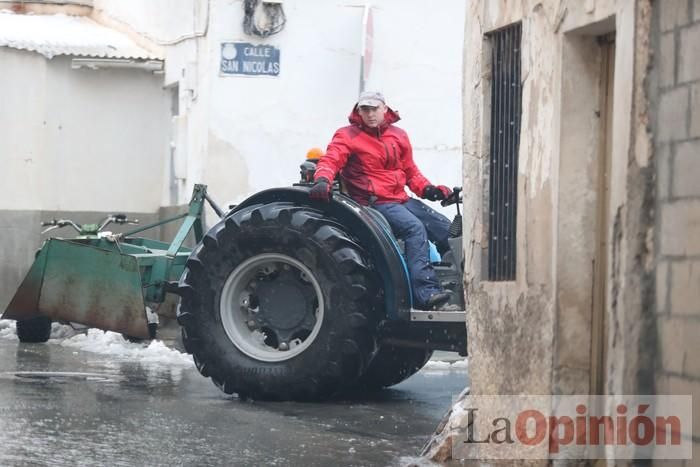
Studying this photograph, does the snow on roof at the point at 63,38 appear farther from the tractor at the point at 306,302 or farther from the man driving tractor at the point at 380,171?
the man driving tractor at the point at 380,171

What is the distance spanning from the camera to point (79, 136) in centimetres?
1709

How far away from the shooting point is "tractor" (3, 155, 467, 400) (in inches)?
396

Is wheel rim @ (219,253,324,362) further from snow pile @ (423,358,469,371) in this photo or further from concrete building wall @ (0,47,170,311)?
concrete building wall @ (0,47,170,311)

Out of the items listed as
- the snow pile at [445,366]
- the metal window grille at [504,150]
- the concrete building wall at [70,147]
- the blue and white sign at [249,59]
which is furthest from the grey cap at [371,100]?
the concrete building wall at [70,147]

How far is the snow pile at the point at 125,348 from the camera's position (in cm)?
1323

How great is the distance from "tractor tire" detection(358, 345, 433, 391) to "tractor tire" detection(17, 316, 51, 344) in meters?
4.06

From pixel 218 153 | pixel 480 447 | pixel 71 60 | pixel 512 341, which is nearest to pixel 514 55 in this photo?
pixel 512 341

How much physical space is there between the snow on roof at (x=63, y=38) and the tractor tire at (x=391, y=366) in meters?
6.92

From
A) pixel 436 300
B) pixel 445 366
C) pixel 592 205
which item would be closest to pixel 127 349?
pixel 445 366

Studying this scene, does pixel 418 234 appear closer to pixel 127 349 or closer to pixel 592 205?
pixel 592 205

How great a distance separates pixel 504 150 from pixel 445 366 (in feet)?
19.1

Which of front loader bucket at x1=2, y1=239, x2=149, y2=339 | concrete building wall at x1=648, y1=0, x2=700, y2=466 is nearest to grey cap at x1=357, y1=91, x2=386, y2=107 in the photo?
front loader bucket at x1=2, y1=239, x2=149, y2=339

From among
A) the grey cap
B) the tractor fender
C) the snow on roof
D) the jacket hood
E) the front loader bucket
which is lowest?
the front loader bucket

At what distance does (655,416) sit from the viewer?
6.19 metres
